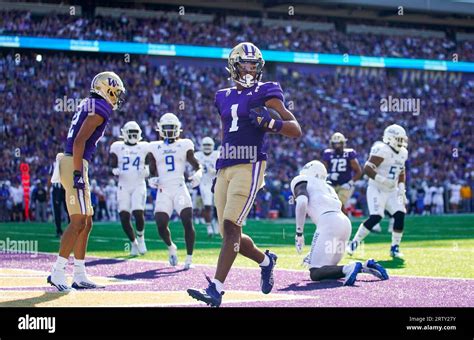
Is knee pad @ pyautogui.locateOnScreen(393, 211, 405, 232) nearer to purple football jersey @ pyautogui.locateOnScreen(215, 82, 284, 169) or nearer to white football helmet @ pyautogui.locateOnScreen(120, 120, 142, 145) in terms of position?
white football helmet @ pyautogui.locateOnScreen(120, 120, 142, 145)

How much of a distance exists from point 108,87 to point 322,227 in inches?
109

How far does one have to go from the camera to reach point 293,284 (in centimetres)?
948

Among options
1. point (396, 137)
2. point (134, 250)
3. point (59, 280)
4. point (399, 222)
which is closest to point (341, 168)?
point (396, 137)

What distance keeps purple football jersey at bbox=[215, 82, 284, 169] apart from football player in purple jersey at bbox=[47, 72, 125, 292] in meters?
1.69

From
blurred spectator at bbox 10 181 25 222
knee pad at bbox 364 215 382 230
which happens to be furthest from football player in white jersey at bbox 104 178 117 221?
knee pad at bbox 364 215 382 230

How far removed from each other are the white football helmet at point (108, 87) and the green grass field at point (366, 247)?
3625 millimetres

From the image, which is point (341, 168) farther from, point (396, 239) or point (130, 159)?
point (130, 159)

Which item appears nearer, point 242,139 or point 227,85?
point 242,139

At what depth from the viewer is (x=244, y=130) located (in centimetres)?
772

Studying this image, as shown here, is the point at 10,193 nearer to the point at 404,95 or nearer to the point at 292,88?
the point at 292,88

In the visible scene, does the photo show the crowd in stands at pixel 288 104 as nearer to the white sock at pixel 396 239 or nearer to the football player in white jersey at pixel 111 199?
the football player in white jersey at pixel 111 199

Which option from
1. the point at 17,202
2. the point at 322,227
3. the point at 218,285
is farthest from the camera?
the point at 17,202

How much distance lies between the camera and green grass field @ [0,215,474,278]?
38.4 feet

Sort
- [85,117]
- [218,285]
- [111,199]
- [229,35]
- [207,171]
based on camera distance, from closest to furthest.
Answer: [218,285]
[85,117]
[207,171]
[111,199]
[229,35]
